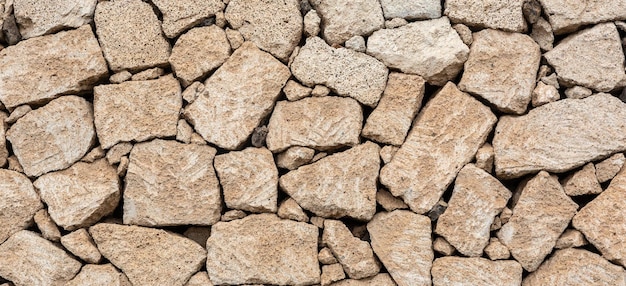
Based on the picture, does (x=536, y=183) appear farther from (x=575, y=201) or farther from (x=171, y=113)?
(x=171, y=113)

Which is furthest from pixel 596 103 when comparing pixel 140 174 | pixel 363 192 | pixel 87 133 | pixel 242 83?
pixel 87 133

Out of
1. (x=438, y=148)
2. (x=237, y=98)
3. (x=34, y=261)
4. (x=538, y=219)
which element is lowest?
(x=34, y=261)

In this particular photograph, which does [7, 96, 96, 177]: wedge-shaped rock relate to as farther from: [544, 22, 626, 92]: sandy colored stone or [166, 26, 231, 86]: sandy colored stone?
[544, 22, 626, 92]: sandy colored stone

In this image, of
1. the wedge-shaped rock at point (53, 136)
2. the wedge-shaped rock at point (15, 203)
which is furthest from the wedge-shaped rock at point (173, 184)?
the wedge-shaped rock at point (15, 203)

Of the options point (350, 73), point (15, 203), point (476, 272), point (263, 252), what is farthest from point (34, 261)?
point (476, 272)

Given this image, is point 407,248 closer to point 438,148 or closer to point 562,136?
point 438,148

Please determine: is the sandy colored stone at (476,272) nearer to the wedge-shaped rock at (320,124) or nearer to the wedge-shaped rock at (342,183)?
the wedge-shaped rock at (342,183)

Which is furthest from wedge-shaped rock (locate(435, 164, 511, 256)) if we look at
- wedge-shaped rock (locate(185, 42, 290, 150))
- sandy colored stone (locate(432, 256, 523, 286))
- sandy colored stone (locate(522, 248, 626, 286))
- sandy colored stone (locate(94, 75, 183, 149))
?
sandy colored stone (locate(94, 75, 183, 149))

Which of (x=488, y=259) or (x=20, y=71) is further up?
(x=20, y=71)
